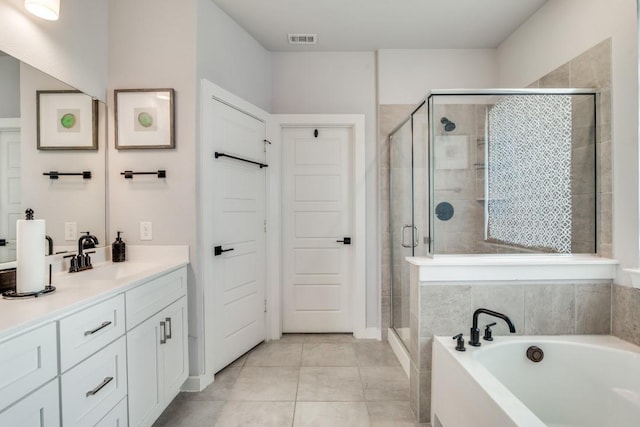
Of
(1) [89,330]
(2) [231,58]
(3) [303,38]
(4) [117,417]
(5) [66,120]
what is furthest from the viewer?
(3) [303,38]

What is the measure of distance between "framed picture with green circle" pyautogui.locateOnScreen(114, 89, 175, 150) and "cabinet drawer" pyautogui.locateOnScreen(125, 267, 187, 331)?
2.91 feet

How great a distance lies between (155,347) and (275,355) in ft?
3.96

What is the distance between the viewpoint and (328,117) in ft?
10.1

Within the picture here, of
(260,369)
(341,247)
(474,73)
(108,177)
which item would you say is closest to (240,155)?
(108,177)

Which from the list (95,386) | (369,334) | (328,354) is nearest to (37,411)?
(95,386)

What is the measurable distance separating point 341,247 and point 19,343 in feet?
8.14

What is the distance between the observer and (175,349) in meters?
1.94

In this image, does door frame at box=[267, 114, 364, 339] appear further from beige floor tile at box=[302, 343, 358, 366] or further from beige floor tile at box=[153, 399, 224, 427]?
beige floor tile at box=[153, 399, 224, 427]

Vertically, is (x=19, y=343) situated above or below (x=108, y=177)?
below

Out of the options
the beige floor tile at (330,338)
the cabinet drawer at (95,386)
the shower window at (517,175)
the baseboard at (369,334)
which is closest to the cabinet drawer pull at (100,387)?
the cabinet drawer at (95,386)

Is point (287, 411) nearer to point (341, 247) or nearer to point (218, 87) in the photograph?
point (341, 247)

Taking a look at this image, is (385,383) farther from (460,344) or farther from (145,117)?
(145,117)

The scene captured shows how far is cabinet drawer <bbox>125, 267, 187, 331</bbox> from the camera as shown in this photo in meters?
1.55

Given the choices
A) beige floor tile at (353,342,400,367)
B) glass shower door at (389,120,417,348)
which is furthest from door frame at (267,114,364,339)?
glass shower door at (389,120,417,348)
